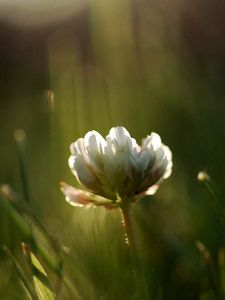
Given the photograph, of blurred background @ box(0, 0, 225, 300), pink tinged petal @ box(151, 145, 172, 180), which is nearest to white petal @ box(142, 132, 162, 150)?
pink tinged petal @ box(151, 145, 172, 180)

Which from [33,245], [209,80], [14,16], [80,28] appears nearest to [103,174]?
[33,245]

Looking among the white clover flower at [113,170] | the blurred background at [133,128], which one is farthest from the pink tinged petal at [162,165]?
the blurred background at [133,128]

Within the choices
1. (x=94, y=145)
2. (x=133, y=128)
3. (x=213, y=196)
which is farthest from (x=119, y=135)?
(x=133, y=128)

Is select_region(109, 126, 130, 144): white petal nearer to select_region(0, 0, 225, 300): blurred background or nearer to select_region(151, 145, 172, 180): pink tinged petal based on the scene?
select_region(151, 145, 172, 180): pink tinged petal

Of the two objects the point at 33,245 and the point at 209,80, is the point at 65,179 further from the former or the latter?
the point at 209,80

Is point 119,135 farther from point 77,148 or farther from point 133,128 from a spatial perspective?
point 133,128

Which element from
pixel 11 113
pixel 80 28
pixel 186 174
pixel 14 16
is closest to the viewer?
pixel 186 174
